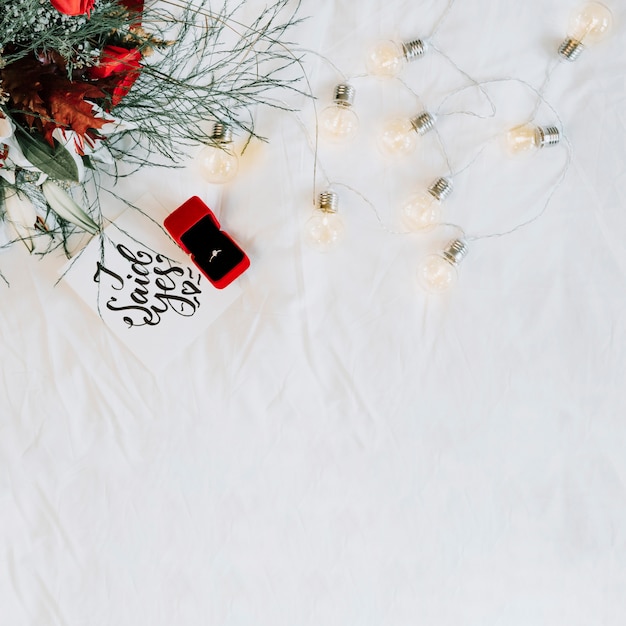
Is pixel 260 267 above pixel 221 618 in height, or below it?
above

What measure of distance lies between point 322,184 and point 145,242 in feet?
0.81

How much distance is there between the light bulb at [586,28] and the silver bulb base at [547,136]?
0.10 metres

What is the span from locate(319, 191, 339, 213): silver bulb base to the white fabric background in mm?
27

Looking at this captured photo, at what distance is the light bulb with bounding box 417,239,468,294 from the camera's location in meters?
0.72

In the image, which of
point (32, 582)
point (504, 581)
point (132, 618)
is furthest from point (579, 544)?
point (32, 582)

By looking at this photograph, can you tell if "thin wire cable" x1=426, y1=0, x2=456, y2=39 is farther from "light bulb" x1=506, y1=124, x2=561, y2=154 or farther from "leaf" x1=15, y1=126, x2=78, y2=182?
"leaf" x1=15, y1=126, x2=78, y2=182

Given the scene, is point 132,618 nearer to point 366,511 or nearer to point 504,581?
point 366,511

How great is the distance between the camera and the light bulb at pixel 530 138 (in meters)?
0.71

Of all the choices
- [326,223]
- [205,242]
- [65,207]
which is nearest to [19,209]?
[65,207]

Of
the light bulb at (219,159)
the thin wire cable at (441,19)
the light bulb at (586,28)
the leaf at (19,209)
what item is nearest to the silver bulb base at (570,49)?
the light bulb at (586,28)

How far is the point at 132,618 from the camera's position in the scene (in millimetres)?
782

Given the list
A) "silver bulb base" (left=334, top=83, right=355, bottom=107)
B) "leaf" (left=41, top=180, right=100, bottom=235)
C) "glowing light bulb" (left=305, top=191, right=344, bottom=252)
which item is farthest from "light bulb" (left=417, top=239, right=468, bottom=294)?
"leaf" (left=41, top=180, right=100, bottom=235)

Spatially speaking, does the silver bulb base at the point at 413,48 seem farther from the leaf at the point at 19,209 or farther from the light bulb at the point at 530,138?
the leaf at the point at 19,209

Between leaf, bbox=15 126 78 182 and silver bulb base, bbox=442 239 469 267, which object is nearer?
leaf, bbox=15 126 78 182
